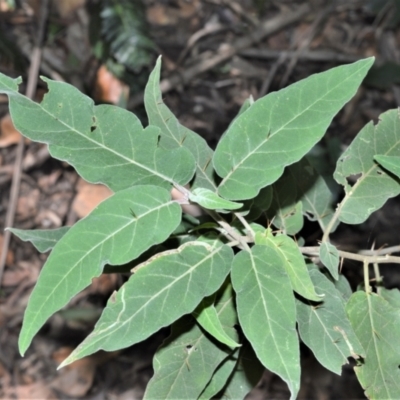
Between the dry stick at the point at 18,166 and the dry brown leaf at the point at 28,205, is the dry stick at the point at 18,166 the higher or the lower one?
the higher one

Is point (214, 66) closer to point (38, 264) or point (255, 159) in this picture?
point (38, 264)

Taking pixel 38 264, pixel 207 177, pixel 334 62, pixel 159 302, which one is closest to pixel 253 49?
pixel 334 62

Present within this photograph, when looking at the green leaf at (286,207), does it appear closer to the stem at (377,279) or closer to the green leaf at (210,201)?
the stem at (377,279)

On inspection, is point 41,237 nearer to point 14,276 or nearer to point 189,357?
point 189,357

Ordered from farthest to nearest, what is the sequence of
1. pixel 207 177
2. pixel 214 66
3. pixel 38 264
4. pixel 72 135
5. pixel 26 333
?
pixel 214 66, pixel 38 264, pixel 207 177, pixel 72 135, pixel 26 333

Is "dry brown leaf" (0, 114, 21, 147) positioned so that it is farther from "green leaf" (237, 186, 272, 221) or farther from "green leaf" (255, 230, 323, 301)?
"green leaf" (255, 230, 323, 301)

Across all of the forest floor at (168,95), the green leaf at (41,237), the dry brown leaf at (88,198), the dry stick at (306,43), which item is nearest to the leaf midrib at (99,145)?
the green leaf at (41,237)

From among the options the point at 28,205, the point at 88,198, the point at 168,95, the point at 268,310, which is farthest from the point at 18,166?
the point at 268,310

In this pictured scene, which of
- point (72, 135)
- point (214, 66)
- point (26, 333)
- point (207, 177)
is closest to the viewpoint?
point (26, 333)

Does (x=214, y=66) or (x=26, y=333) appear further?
(x=214, y=66)
